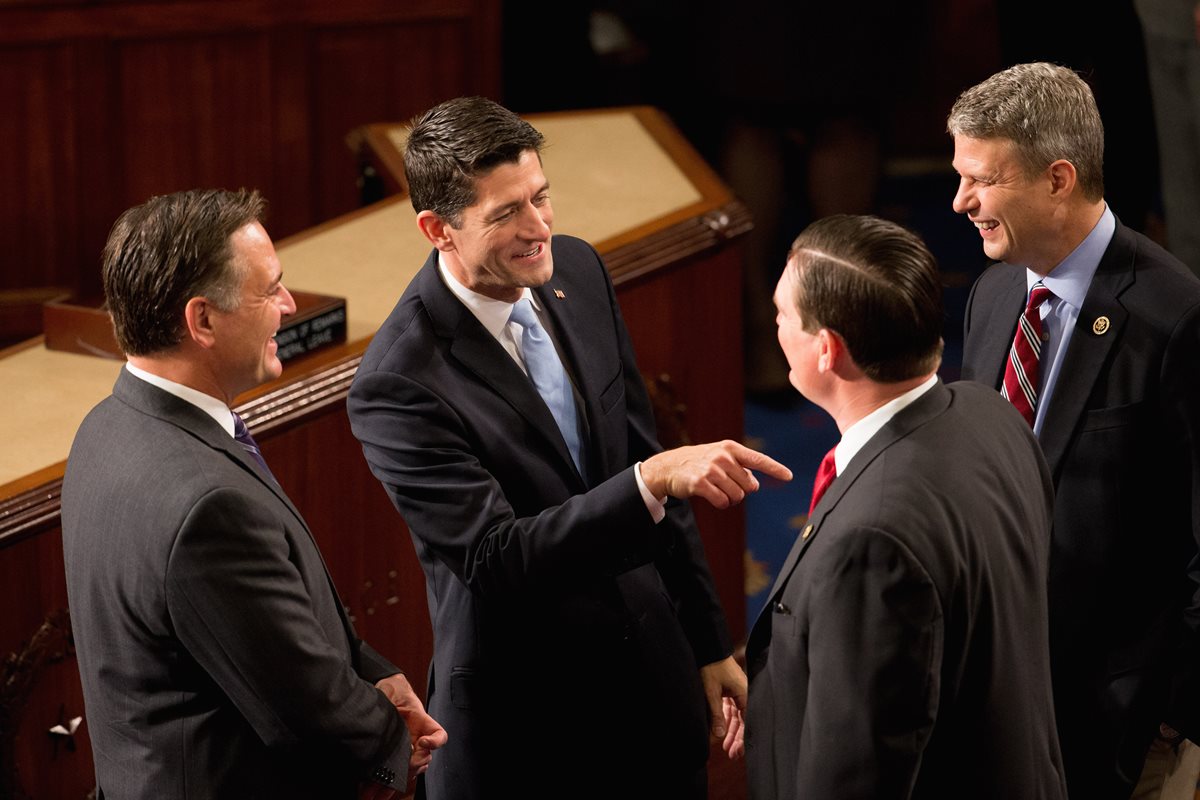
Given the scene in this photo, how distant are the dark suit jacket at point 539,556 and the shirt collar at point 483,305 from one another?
0.01 metres

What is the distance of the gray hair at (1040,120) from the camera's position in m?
2.33

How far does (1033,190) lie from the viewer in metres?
2.33

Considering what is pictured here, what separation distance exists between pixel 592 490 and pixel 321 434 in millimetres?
978

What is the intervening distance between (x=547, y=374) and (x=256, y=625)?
663 mm

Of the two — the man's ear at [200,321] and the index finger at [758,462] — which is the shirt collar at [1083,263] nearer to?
the index finger at [758,462]

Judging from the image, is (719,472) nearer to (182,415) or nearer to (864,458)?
(864,458)

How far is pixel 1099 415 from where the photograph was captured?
7.66 ft

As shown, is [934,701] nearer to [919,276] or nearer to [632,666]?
[919,276]

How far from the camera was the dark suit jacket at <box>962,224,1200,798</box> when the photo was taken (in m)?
2.30

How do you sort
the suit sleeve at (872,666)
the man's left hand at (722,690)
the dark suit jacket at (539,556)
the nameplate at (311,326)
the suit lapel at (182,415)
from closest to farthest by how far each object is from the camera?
the suit sleeve at (872,666)
the suit lapel at (182,415)
the dark suit jacket at (539,556)
the man's left hand at (722,690)
the nameplate at (311,326)

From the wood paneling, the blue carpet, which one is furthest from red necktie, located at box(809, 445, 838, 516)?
the wood paneling

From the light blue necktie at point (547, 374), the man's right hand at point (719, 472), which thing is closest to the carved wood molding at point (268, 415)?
the light blue necktie at point (547, 374)

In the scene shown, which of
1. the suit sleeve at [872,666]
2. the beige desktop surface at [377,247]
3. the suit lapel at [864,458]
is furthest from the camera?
the beige desktop surface at [377,247]

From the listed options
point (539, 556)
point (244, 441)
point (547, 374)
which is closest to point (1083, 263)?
point (547, 374)
